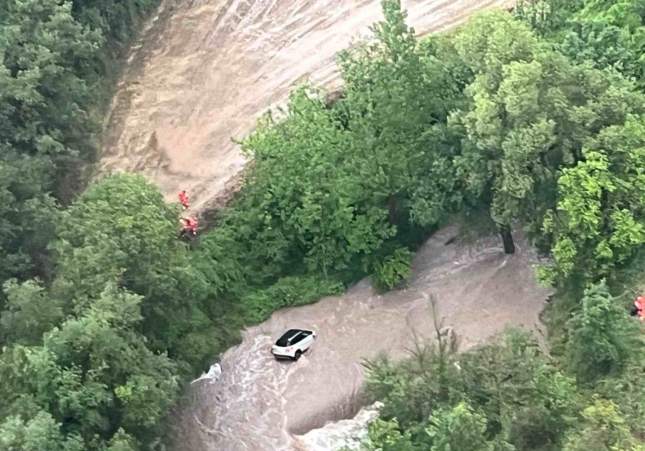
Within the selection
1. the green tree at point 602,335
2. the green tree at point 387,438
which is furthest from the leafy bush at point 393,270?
the green tree at point 387,438

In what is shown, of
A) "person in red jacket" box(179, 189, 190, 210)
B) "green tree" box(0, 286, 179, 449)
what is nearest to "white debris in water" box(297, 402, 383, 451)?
"green tree" box(0, 286, 179, 449)

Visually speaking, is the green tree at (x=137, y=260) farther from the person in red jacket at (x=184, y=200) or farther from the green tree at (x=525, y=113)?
the green tree at (x=525, y=113)

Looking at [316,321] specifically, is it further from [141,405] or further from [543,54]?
[543,54]

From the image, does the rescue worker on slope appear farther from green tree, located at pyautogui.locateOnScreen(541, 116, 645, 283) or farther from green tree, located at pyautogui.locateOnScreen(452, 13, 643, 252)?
green tree, located at pyautogui.locateOnScreen(452, 13, 643, 252)

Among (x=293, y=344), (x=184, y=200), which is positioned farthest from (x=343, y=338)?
(x=184, y=200)

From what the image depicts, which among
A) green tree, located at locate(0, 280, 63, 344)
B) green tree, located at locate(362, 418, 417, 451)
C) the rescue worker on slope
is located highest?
green tree, located at locate(0, 280, 63, 344)

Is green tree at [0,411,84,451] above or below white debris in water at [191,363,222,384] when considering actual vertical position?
above

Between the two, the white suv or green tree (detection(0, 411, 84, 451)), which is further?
the white suv
